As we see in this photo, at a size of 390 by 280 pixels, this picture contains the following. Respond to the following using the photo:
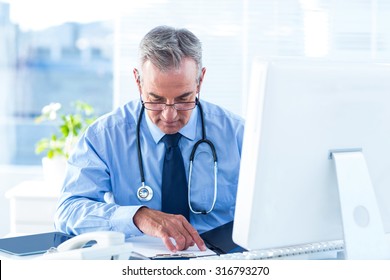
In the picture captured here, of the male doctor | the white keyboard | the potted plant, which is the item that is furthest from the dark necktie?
the potted plant

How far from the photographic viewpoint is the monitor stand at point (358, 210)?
53.0 inches

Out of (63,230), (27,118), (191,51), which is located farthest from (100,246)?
(27,118)

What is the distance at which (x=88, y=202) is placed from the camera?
1883 millimetres

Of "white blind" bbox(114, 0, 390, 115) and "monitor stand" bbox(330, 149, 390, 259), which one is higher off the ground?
"white blind" bbox(114, 0, 390, 115)

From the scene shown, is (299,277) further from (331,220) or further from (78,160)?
(78,160)

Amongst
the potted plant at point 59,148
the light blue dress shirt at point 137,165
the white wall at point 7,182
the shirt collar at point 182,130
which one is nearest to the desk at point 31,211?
the potted plant at point 59,148

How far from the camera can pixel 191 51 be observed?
1.96 m

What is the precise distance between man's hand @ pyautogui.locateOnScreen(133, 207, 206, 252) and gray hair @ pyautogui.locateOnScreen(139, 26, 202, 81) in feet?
1.60

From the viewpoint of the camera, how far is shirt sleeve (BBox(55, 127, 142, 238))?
1.76 m

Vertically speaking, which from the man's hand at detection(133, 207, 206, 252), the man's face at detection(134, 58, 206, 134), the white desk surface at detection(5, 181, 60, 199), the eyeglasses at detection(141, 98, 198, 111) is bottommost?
the man's hand at detection(133, 207, 206, 252)

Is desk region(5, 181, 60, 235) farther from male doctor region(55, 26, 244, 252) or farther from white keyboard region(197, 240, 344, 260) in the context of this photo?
white keyboard region(197, 240, 344, 260)

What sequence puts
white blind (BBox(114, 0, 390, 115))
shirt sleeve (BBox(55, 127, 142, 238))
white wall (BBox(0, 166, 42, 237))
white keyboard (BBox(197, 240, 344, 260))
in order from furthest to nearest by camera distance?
white wall (BBox(0, 166, 42, 237)), white blind (BBox(114, 0, 390, 115)), shirt sleeve (BBox(55, 127, 142, 238)), white keyboard (BBox(197, 240, 344, 260))

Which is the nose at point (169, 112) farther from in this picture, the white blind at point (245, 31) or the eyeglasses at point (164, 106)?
the white blind at point (245, 31)

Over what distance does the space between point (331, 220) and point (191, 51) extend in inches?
31.5
